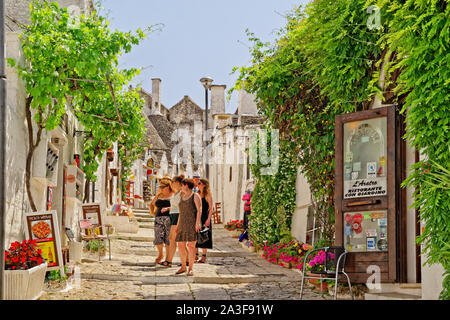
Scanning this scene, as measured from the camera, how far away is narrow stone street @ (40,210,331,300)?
8.09 meters

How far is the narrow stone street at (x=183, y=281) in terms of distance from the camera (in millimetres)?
8094

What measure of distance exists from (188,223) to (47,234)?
252 centimetres

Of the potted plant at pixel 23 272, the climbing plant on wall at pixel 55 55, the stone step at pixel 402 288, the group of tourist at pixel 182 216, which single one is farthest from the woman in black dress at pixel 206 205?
the potted plant at pixel 23 272

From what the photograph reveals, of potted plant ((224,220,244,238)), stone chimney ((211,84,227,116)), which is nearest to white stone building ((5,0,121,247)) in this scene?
potted plant ((224,220,244,238))

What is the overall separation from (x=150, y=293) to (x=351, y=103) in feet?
11.9

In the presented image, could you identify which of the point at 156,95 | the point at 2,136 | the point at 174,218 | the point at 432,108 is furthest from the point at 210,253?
the point at 156,95

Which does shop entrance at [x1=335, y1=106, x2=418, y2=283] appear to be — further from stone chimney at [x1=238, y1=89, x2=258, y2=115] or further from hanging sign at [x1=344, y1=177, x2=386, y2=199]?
stone chimney at [x1=238, y1=89, x2=258, y2=115]

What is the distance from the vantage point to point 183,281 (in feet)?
31.1

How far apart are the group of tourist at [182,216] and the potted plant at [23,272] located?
3.03m

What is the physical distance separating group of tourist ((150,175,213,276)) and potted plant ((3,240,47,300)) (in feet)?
9.94

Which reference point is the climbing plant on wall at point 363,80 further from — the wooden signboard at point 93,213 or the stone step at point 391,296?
the wooden signboard at point 93,213

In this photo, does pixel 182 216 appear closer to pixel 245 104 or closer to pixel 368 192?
pixel 368 192
